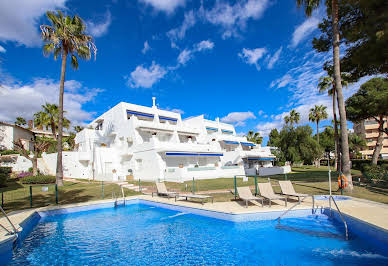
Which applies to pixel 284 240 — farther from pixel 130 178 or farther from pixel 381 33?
pixel 130 178

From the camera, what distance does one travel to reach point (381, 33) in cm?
1116

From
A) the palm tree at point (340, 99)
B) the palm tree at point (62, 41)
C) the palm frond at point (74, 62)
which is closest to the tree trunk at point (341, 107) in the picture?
the palm tree at point (340, 99)

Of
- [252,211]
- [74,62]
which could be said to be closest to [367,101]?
[252,211]

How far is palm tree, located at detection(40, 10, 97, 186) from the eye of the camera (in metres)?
19.5

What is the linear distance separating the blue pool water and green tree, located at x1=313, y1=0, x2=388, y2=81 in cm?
1084

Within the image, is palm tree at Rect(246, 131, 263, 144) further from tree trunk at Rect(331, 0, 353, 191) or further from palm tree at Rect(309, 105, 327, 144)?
tree trunk at Rect(331, 0, 353, 191)

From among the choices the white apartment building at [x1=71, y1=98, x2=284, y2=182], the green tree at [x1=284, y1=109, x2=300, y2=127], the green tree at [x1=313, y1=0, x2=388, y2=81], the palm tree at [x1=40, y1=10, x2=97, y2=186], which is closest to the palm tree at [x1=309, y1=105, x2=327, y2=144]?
the green tree at [x1=284, y1=109, x2=300, y2=127]

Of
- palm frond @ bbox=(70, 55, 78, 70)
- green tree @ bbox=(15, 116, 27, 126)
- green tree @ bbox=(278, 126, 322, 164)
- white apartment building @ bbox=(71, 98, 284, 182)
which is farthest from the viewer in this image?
green tree @ bbox=(15, 116, 27, 126)

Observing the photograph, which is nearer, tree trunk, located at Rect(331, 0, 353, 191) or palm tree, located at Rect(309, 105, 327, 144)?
tree trunk, located at Rect(331, 0, 353, 191)

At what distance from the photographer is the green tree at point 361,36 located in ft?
38.5

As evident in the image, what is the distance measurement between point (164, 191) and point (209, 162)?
62.5ft

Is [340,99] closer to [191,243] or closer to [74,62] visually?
[191,243]

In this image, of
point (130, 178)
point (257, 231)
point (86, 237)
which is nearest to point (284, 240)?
point (257, 231)

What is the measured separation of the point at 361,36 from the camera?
45.1ft
